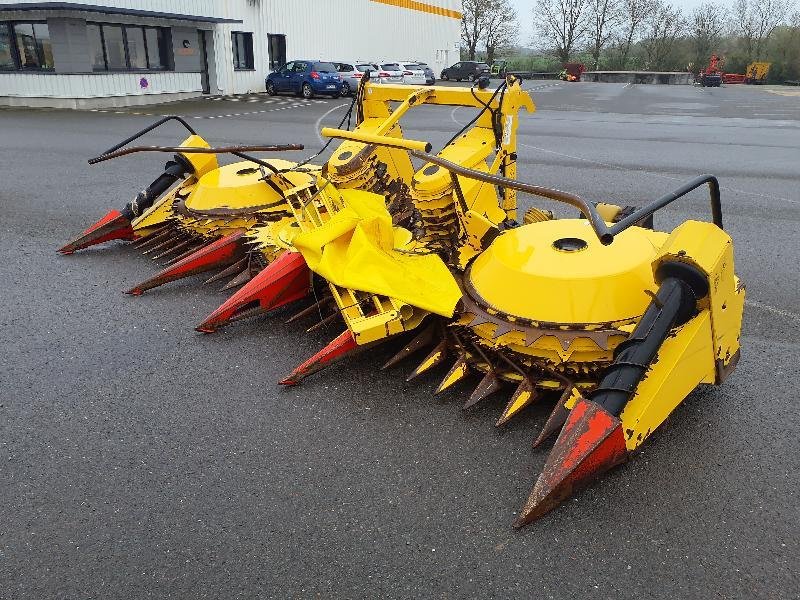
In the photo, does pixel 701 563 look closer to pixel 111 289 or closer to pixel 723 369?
pixel 723 369

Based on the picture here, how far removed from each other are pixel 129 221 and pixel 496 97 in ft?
12.4

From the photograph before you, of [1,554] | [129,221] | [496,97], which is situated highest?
[496,97]

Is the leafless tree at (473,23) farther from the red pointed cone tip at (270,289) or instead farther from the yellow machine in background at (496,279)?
the red pointed cone tip at (270,289)

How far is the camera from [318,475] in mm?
3213

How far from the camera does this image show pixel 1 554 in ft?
9.02

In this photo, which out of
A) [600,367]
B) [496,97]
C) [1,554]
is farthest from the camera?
[496,97]

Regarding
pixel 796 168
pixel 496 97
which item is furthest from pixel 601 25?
pixel 496 97

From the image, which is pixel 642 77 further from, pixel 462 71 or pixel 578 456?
pixel 578 456

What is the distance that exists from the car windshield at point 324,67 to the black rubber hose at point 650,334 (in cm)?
2527

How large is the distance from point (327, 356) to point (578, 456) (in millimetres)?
1725

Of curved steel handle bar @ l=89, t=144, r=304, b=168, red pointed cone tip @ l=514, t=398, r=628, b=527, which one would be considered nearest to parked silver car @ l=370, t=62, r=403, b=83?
curved steel handle bar @ l=89, t=144, r=304, b=168

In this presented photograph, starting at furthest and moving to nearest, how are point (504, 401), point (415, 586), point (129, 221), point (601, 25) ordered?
1. point (601, 25)
2. point (129, 221)
3. point (504, 401)
4. point (415, 586)

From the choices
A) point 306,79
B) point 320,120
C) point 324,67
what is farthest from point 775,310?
point 324,67

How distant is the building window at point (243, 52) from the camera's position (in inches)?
1068
